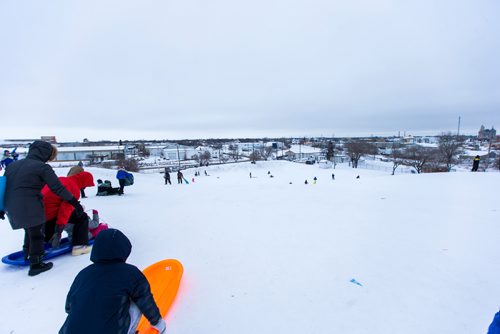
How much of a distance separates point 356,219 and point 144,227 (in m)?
4.84

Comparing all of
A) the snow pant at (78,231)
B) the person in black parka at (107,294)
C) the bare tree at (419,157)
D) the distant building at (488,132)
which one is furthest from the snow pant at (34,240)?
the distant building at (488,132)

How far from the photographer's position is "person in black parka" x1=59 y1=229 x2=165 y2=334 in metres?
1.37

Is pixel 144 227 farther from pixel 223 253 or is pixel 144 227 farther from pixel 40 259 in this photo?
pixel 223 253

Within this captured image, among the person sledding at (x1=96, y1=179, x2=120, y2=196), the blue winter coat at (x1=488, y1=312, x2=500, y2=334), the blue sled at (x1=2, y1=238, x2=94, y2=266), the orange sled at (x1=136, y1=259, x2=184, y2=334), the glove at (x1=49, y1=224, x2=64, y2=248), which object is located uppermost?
the blue winter coat at (x1=488, y1=312, x2=500, y2=334)

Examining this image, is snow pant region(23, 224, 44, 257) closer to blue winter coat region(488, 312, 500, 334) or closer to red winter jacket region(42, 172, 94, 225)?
red winter jacket region(42, 172, 94, 225)

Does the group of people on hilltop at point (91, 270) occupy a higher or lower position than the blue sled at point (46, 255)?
higher

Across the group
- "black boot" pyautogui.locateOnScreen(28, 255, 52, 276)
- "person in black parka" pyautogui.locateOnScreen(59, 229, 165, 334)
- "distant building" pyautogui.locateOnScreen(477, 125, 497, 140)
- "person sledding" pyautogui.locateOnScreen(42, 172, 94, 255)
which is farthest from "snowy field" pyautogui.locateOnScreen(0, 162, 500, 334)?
"distant building" pyautogui.locateOnScreen(477, 125, 497, 140)

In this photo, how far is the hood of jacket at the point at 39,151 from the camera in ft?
9.00

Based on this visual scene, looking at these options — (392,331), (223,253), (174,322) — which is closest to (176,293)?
(174,322)

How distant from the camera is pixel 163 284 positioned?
2.55 m

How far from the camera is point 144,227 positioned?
4.70m

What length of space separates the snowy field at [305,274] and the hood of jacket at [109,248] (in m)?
1.07

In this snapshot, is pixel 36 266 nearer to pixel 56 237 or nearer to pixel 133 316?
pixel 56 237

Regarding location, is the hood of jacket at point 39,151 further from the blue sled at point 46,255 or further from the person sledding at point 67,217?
the blue sled at point 46,255
